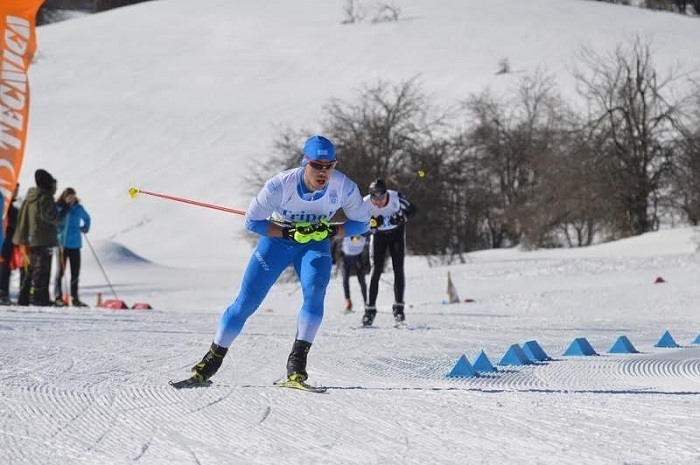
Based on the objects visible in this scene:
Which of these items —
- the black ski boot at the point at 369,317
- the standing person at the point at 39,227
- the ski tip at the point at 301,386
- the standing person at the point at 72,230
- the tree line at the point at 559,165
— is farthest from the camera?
the tree line at the point at 559,165

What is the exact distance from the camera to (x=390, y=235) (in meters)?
13.1

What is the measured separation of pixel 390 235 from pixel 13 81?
519 centimetres

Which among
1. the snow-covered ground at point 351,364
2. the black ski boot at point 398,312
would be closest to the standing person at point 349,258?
the snow-covered ground at point 351,364

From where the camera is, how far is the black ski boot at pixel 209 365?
6.82m

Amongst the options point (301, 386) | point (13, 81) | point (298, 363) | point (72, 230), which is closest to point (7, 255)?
point (72, 230)

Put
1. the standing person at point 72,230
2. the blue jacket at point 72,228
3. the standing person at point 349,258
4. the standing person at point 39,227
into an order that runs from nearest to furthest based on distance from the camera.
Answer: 1. the standing person at point 39,227
2. the standing person at point 72,230
3. the blue jacket at point 72,228
4. the standing person at point 349,258

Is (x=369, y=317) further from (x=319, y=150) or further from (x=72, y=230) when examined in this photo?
(x=319, y=150)

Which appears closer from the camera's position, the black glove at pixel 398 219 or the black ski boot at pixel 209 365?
the black ski boot at pixel 209 365

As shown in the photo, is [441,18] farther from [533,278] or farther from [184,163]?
[533,278]

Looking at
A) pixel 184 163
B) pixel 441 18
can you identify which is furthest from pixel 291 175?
pixel 441 18

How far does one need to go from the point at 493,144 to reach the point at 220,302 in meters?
30.8

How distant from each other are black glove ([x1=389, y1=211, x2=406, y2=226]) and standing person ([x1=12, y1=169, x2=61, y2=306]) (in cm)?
522

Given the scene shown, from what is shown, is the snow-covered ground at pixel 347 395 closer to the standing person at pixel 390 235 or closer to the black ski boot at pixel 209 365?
the black ski boot at pixel 209 365

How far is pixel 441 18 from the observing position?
7688 cm
